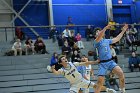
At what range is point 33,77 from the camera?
16.1 m

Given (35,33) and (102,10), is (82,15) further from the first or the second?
Answer: (35,33)

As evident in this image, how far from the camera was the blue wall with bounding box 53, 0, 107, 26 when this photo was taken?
2488 centimetres

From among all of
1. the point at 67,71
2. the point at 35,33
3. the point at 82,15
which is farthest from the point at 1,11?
the point at 67,71

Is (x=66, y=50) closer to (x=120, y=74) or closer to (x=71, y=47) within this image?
(x=71, y=47)

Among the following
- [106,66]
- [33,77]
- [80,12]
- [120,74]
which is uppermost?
[80,12]

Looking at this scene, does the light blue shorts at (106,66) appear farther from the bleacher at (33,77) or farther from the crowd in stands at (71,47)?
the crowd in stands at (71,47)

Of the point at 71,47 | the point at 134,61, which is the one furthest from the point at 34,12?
the point at 134,61

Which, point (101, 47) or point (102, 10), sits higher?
point (102, 10)

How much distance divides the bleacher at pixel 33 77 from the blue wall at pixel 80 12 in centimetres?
725

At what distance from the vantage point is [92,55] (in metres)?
18.6

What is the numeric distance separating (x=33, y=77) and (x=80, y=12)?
1043 centimetres

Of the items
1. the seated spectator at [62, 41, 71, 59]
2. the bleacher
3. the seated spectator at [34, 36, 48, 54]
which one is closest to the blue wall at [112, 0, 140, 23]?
the bleacher

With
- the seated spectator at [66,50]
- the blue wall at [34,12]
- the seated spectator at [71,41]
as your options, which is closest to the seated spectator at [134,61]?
the seated spectator at [66,50]

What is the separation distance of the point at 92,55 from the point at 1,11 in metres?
8.08
